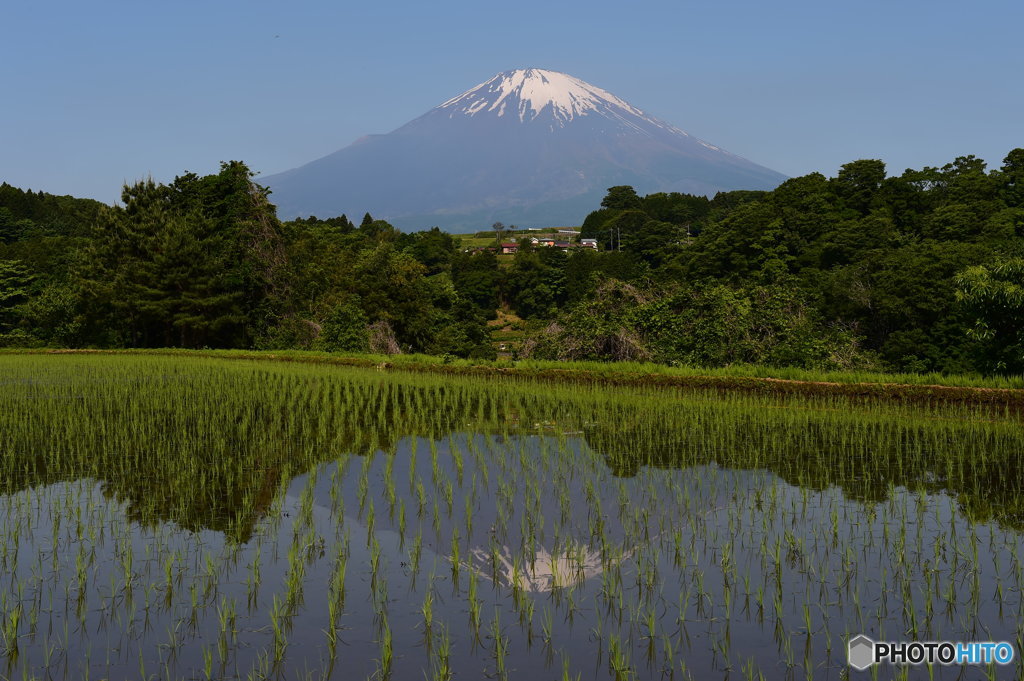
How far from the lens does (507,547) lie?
707 cm

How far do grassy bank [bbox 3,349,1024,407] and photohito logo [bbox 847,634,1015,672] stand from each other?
36.7ft

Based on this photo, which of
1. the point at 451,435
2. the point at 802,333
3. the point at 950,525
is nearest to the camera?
the point at 950,525

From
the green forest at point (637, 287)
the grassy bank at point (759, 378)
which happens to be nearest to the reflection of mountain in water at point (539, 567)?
the grassy bank at point (759, 378)

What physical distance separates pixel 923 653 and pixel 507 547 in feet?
10.6

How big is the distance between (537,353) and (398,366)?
4.22 m

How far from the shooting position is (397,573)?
6488mm

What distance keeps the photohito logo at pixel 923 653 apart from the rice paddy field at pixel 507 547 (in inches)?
2.8

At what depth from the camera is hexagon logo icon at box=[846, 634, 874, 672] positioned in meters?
4.82

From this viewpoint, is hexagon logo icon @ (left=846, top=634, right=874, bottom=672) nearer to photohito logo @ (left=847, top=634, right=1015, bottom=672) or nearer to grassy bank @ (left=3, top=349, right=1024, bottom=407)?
photohito logo @ (left=847, top=634, right=1015, bottom=672)

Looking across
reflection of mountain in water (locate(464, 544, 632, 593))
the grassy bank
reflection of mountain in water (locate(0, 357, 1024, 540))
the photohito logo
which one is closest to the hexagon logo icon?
the photohito logo

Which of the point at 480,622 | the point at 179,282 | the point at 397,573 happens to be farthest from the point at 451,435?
the point at 179,282

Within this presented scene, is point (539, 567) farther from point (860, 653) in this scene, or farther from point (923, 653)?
point (923, 653)

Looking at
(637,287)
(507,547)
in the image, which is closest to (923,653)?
(507,547)

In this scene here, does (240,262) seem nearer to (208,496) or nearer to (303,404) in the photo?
(303,404)
